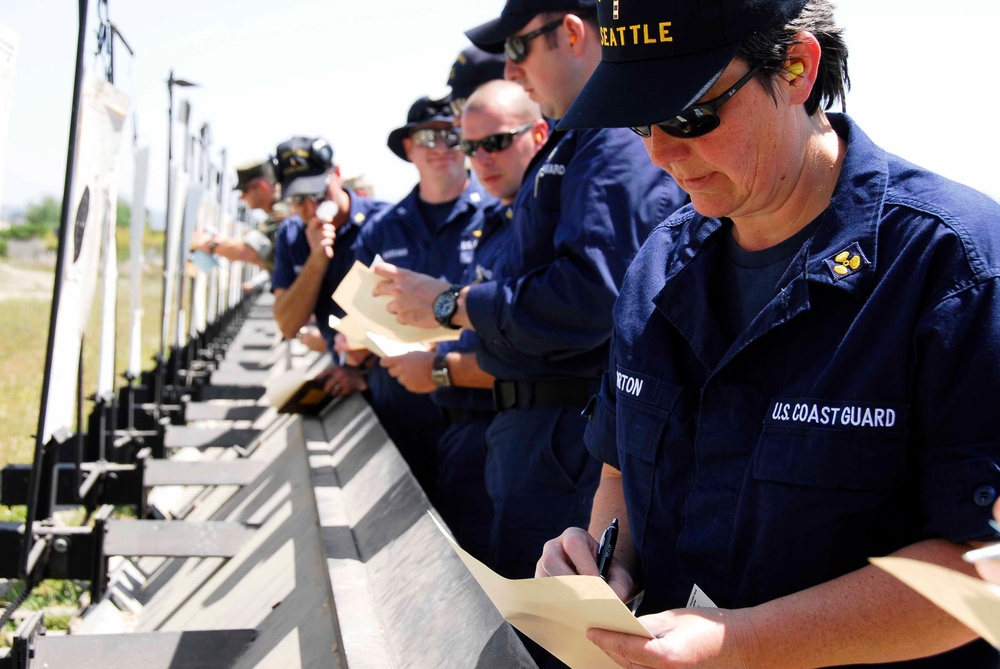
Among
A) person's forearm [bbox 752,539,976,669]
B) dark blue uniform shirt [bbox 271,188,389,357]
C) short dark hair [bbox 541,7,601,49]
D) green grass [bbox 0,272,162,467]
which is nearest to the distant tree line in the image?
green grass [bbox 0,272,162,467]

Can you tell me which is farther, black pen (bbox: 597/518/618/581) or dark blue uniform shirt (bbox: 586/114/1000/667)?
black pen (bbox: 597/518/618/581)

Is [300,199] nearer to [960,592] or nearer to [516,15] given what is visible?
[516,15]

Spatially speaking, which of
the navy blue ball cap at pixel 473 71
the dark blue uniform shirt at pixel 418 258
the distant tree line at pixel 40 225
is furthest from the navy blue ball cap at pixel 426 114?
the distant tree line at pixel 40 225

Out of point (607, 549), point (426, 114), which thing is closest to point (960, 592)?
point (607, 549)

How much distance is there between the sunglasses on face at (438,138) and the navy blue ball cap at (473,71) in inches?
26.4

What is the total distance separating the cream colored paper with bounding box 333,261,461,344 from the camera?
13.3 ft

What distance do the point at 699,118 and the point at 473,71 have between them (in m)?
3.38

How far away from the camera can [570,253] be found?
3387mm

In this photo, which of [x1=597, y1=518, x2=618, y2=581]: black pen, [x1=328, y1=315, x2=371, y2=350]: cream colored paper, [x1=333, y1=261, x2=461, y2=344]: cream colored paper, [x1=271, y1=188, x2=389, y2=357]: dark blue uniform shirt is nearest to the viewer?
[x1=597, y1=518, x2=618, y2=581]: black pen

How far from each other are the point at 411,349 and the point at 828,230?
9.15ft

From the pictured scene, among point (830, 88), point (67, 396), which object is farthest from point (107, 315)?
point (830, 88)

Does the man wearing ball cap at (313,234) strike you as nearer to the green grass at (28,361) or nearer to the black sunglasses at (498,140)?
the green grass at (28,361)

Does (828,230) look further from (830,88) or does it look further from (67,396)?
(67,396)

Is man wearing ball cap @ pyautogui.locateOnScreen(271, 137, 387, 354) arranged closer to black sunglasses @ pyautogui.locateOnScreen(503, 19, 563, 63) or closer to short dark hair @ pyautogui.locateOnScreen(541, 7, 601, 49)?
black sunglasses @ pyautogui.locateOnScreen(503, 19, 563, 63)
